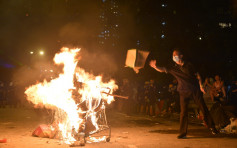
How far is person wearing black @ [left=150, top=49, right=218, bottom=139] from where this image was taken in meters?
7.86

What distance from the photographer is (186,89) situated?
7883 mm

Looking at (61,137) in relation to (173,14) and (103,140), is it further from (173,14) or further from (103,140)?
(173,14)

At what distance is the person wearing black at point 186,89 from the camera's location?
25.8ft

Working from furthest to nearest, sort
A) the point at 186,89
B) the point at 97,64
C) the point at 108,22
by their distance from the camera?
the point at 108,22 < the point at 97,64 < the point at 186,89

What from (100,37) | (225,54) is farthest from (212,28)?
(100,37)

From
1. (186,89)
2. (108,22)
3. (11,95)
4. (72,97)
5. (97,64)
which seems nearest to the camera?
(72,97)

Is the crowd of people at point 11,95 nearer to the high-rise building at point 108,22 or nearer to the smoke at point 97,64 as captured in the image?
the smoke at point 97,64

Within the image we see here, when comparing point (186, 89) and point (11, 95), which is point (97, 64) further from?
point (186, 89)

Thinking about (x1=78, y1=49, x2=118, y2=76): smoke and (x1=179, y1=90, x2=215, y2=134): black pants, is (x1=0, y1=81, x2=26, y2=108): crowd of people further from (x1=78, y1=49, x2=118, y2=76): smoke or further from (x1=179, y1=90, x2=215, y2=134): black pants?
(x1=179, y1=90, x2=215, y2=134): black pants

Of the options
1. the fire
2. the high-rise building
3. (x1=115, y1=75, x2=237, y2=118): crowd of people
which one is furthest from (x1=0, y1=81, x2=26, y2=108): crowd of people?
the high-rise building

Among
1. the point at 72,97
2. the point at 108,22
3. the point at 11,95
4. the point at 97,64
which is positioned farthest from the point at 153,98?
the point at 108,22

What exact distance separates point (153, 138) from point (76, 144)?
2260 millimetres

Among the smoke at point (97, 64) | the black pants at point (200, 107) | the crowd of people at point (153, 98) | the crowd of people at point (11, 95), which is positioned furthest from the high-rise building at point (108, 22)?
the black pants at point (200, 107)

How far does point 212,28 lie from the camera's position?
2394 cm
